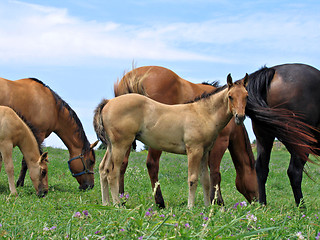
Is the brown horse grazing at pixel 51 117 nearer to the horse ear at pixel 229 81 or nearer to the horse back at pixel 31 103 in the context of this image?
the horse back at pixel 31 103

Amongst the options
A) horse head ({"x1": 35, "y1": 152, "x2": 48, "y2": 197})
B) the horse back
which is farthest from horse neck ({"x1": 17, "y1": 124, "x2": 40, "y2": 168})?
the horse back

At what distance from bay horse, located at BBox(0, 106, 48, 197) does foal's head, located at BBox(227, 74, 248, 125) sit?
4802 millimetres

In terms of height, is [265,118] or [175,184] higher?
[265,118]

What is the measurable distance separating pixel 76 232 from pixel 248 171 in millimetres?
4960

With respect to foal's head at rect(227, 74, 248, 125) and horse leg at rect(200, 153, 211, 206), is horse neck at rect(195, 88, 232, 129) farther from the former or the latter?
horse leg at rect(200, 153, 211, 206)

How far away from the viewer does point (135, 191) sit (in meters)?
9.05

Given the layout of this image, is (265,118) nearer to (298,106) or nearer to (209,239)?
(298,106)

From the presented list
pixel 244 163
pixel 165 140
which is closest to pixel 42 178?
pixel 165 140

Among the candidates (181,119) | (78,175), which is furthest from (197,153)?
(78,175)

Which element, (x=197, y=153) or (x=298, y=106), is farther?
(x=298, y=106)

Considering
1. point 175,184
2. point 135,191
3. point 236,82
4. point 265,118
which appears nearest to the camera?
point 236,82

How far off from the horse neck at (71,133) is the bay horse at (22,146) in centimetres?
170

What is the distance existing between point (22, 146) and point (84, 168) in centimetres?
209

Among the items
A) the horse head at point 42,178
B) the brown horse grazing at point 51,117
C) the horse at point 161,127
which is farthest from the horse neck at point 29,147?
the horse at point 161,127
